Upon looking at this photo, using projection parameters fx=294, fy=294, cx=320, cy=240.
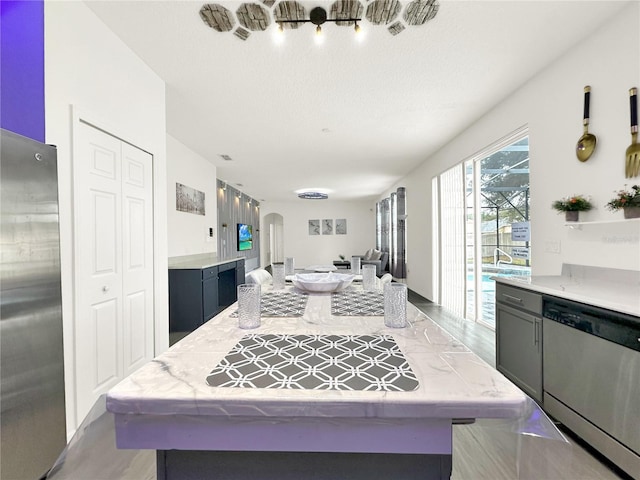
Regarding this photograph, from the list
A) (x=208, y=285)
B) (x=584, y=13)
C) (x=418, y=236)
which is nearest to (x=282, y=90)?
(x=584, y=13)

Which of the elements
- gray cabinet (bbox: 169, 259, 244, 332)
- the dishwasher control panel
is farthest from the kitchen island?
gray cabinet (bbox: 169, 259, 244, 332)

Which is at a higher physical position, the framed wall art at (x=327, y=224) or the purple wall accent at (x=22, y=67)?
the purple wall accent at (x=22, y=67)

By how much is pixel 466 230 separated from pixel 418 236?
197 cm

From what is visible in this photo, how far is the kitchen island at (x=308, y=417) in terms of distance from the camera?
0.59 metres

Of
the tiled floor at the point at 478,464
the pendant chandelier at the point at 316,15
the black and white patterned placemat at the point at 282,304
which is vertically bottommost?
the tiled floor at the point at 478,464

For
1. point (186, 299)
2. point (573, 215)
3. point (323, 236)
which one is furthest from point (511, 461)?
point (323, 236)

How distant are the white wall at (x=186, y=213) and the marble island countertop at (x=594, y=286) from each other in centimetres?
410

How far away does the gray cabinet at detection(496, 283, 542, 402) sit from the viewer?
6.60 feet

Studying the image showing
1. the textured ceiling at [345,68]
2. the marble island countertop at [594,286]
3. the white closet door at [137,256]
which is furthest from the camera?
the white closet door at [137,256]

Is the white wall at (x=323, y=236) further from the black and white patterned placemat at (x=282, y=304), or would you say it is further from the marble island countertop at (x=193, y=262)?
the black and white patterned placemat at (x=282, y=304)

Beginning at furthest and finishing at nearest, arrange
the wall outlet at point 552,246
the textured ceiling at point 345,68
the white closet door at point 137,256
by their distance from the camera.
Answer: the wall outlet at point 552,246, the white closet door at point 137,256, the textured ceiling at point 345,68

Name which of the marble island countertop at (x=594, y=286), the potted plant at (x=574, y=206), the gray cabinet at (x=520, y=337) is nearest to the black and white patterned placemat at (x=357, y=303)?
the marble island countertop at (x=594, y=286)

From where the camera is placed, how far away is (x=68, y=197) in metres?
1.76

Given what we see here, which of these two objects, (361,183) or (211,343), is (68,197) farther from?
(361,183)
